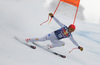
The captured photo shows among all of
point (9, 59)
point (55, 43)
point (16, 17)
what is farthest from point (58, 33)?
point (16, 17)

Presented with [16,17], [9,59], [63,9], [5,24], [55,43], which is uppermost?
[63,9]

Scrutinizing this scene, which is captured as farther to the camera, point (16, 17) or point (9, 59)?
point (16, 17)

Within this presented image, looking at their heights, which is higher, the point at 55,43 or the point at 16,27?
the point at 16,27

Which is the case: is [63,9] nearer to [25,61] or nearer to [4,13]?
[4,13]

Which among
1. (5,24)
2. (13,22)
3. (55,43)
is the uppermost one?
(13,22)

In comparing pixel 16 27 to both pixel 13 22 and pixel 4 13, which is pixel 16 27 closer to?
pixel 13 22

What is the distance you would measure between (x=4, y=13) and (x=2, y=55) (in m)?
4.31

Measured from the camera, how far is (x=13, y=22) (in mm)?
6980

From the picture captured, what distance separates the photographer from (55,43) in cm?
527

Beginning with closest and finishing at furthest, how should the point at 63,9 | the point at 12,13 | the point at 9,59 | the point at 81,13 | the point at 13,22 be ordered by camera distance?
the point at 9,59, the point at 13,22, the point at 12,13, the point at 63,9, the point at 81,13

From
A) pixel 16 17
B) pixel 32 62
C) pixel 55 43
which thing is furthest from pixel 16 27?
pixel 32 62

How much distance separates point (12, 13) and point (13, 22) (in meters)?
0.74

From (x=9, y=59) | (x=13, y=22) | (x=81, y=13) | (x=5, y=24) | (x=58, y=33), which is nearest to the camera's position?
(x=9, y=59)

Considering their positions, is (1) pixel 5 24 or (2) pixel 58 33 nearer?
(2) pixel 58 33
